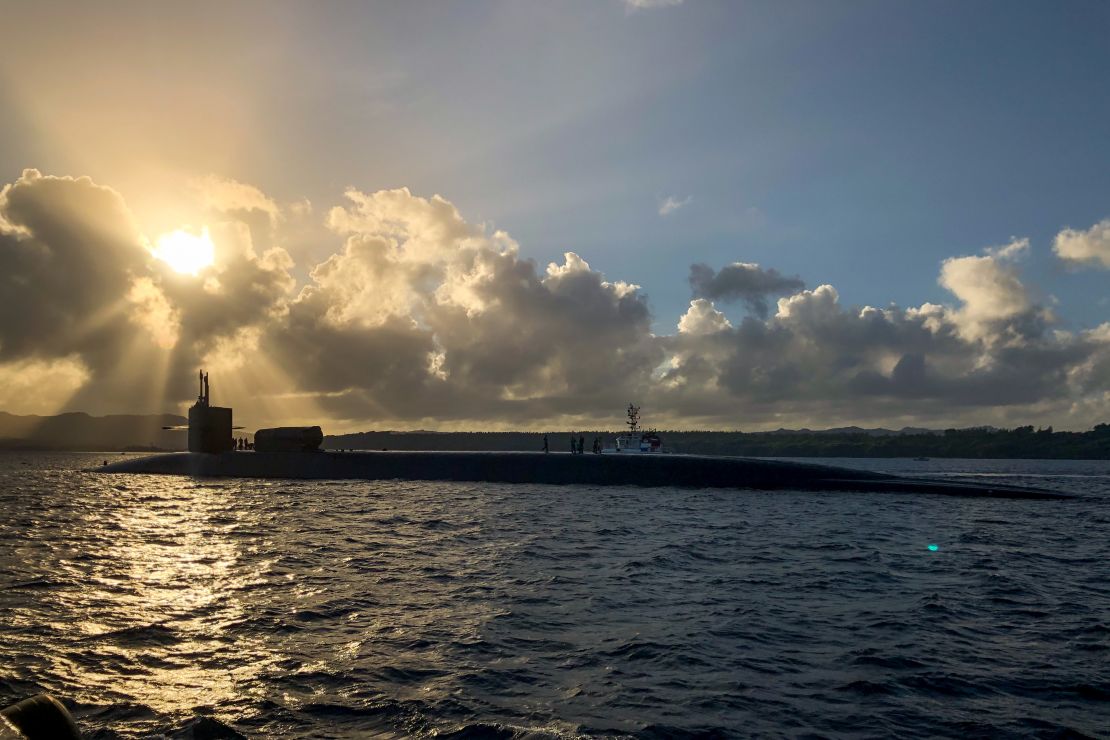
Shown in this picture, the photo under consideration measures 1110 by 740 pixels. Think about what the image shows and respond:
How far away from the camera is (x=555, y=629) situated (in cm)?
1455

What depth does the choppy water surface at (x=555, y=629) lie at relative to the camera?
10336 millimetres

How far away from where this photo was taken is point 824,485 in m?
52.4

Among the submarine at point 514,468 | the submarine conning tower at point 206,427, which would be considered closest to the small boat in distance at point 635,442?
the submarine at point 514,468

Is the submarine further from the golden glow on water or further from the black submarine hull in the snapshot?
the golden glow on water

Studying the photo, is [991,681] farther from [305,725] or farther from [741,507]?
[741,507]

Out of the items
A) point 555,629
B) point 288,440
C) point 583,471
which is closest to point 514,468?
point 583,471

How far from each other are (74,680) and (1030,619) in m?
18.3

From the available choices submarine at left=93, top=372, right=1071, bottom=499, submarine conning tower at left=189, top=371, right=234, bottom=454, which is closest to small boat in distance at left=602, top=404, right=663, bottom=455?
submarine at left=93, top=372, right=1071, bottom=499

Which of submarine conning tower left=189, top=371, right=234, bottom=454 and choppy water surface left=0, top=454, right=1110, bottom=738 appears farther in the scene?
submarine conning tower left=189, top=371, right=234, bottom=454

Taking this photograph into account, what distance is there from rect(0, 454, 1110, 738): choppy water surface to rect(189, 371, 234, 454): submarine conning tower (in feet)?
122

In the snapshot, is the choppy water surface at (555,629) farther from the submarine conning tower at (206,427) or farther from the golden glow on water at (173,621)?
the submarine conning tower at (206,427)

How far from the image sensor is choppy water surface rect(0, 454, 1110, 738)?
10.3 m

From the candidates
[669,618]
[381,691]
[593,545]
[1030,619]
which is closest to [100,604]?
[381,691]

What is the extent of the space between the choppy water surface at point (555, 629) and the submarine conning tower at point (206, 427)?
37.1 m
